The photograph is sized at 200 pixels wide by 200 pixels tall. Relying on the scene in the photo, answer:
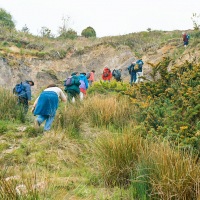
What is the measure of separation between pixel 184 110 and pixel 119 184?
2.03 meters

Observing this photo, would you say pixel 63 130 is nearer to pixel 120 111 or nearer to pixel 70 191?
pixel 120 111

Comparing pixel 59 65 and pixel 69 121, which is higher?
pixel 59 65

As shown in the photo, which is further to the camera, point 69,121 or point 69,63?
point 69,63

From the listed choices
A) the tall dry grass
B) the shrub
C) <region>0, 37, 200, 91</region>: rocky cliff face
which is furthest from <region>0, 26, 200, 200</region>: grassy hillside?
the shrub

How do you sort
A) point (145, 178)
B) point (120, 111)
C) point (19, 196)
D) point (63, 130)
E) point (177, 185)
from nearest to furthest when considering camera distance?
point (19, 196)
point (177, 185)
point (145, 178)
point (63, 130)
point (120, 111)

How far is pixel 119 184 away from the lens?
4.56 meters

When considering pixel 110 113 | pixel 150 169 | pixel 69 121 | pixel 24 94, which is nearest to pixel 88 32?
pixel 24 94

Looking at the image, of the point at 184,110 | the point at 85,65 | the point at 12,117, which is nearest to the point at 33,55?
the point at 85,65

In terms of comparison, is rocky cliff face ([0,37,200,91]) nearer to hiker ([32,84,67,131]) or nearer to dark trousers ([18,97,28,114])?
dark trousers ([18,97,28,114])

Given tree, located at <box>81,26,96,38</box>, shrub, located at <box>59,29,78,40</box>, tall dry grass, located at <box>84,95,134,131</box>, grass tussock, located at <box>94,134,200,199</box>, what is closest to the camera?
grass tussock, located at <box>94,134,200,199</box>

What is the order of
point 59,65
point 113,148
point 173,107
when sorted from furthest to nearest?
point 59,65, point 173,107, point 113,148

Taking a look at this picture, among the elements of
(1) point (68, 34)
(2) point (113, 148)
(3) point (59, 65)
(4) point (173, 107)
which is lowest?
(2) point (113, 148)

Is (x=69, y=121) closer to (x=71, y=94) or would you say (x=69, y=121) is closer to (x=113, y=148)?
(x=113, y=148)

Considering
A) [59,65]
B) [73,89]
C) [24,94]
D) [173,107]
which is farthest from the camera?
[59,65]
